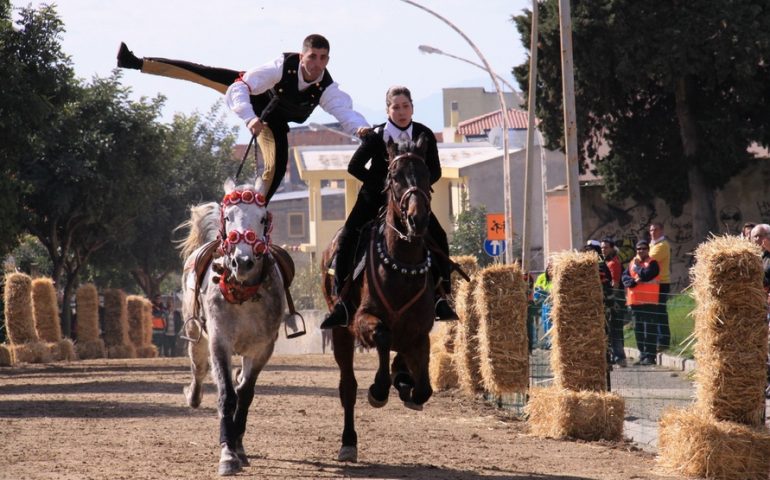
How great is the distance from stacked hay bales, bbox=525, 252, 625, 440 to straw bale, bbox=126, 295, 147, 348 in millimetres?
35828

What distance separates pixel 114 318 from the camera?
155 feet

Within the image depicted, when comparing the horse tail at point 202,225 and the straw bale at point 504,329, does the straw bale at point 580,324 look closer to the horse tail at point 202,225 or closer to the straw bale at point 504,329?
the straw bale at point 504,329

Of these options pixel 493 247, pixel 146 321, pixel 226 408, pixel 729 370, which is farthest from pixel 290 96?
pixel 146 321

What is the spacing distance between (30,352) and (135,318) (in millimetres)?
13472

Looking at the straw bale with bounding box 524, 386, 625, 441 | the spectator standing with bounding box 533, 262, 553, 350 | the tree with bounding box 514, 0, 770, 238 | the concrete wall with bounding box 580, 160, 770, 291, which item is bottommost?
the straw bale with bounding box 524, 386, 625, 441

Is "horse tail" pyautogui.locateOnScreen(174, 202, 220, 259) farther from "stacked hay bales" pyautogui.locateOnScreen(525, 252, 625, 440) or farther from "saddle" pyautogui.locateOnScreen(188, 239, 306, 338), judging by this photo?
"stacked hay bales" pyautogui.locateOnScreen(525, 252, 625, 440)

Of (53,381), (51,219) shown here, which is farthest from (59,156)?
(53,381)

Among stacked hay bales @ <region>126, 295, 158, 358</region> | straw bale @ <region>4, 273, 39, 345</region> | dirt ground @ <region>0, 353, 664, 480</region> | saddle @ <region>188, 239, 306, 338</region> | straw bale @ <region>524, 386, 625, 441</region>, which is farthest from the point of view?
stacked hay bales @ <region>126, 295, 158, 358</region>

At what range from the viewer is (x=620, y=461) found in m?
12.8

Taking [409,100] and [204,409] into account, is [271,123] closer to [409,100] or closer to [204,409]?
[409,100]

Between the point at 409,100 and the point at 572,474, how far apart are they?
3501 millimetres

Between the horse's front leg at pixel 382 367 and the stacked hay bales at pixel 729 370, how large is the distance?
2446 mm

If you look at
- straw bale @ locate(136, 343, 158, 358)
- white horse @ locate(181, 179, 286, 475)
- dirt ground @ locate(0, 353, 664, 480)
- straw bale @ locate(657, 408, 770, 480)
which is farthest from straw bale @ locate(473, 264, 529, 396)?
straw bale @ locate(136, 343, 158, 358)

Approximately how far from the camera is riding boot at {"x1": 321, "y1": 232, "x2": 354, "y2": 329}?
12.4 metres
